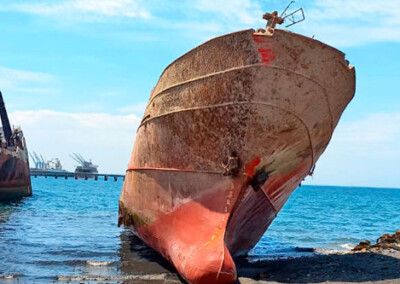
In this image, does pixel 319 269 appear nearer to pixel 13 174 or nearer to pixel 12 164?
pixel 12 164

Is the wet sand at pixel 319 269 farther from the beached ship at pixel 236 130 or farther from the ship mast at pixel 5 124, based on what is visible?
the ship mast at pixel 5 124

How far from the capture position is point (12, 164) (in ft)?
79.9

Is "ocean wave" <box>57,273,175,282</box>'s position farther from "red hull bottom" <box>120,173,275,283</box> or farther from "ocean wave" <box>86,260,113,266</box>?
"ocean wave" <box>86,260,113,266</box>

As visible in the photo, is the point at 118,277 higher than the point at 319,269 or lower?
lower

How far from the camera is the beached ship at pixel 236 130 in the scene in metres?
6.16

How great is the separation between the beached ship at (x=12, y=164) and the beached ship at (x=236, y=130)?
1714 centimetres

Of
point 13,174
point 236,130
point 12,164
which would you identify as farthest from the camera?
point 13,174

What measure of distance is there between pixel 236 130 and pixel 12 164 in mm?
20636

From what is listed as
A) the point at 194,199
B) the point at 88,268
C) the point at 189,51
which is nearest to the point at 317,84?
the point at 189,51

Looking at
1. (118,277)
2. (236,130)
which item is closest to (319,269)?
(236,130)

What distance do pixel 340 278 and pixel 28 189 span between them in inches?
1130

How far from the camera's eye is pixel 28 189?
31.5 meters

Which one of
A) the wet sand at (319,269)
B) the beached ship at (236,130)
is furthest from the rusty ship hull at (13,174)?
the beached ship at (236,130)

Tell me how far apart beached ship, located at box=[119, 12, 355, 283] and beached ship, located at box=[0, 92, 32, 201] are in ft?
56.2
